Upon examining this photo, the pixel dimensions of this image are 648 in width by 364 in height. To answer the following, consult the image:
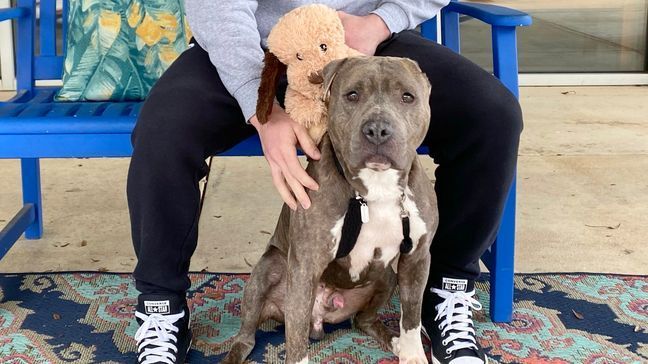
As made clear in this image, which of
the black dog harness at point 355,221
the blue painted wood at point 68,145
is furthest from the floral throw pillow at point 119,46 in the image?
the black dog harness at point 355,221

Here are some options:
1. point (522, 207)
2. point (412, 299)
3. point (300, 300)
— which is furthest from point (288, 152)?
point (522, 207)

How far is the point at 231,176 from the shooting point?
3.73 meters

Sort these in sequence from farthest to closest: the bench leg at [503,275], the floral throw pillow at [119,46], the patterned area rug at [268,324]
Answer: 1. the floral throw pillow at [119,46]
2. the bench leg at [503,275]
3. the patterned area rug at [268,324]

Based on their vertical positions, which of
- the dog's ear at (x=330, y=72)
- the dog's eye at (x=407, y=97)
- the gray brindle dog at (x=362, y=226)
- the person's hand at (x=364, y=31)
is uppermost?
the person's hand at (x=364, y=31)

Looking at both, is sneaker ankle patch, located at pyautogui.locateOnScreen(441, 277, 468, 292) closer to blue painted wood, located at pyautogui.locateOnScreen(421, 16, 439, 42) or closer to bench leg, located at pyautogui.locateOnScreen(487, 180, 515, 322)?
bench leg, located at pyautogui.locateOnScreen(487, 180, 515, 322)

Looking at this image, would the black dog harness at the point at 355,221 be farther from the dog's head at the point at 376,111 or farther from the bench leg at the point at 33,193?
the bench leg at the point at 33,193

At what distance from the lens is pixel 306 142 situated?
1871 millimetres

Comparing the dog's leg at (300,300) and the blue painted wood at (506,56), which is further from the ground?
the blue painted wood at (506,56)

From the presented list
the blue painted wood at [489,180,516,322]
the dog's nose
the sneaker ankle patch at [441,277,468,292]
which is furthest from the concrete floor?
the dog's nose

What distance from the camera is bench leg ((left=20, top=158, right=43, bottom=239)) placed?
2918 mm

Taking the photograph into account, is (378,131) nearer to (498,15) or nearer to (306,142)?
(306,142)

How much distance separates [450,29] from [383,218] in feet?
3.49

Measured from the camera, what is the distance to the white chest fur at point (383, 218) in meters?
1.81

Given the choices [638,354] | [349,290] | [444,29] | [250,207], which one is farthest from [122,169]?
[638,354]
